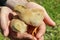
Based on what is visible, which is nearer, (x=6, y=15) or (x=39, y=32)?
(x=39, y=32)

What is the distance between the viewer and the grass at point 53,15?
2.17 m

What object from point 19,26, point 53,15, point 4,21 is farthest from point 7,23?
point 53,15

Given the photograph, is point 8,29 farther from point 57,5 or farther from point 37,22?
point 57,5

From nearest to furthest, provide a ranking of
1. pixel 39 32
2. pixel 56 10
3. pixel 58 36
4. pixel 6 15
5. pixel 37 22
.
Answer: pixel 37 22
pixel 39 32
pixel 6 15
pixel 58 36
pixel 56 10

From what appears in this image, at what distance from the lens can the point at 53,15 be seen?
8.04 feet

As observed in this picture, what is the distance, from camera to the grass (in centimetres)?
217

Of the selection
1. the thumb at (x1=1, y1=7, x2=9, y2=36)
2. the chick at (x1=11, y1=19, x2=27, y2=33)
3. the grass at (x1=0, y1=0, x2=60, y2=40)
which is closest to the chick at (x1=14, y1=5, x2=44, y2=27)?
the chick at (x1=11, y1=19, x2=27, y2=33)

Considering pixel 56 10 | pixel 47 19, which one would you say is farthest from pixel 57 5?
pixel 47 19

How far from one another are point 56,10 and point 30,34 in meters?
1.34

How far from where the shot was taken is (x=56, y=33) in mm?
2215

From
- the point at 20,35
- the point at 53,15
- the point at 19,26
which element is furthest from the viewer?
the point at 53,15

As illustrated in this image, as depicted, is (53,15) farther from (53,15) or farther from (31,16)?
(31,16)

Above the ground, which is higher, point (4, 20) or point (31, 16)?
point (31, 16)

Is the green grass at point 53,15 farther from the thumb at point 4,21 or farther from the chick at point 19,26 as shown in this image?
the chick at point 19,26
